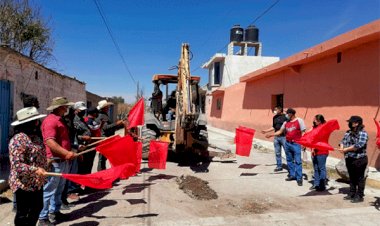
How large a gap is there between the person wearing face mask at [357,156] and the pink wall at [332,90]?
11.6 feet

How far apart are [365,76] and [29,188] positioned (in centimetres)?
969

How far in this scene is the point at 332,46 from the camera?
10.9 metres

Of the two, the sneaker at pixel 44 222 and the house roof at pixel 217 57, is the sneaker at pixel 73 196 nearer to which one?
the sneaker at pixel 44 222

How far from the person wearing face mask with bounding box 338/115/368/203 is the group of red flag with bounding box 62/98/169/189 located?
3911 mm

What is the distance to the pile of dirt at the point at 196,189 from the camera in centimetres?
633

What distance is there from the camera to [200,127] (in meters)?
10.1

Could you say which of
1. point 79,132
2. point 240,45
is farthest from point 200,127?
point 240,45

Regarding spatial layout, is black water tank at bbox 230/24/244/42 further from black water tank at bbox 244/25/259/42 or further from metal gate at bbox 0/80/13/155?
metal gate at bbox 0/80/13/155

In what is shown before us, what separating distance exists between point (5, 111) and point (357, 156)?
30.8 feet

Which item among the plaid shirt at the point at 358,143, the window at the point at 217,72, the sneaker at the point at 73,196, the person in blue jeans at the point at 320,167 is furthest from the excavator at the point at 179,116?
the window at the point at 217,72

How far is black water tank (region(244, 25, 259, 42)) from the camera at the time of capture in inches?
1275

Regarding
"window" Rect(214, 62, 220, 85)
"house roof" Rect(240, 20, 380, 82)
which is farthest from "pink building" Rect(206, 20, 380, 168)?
"window" Rect(214, 62, 220, 85)

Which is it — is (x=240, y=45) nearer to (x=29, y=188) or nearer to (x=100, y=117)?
(x=100, y=117)

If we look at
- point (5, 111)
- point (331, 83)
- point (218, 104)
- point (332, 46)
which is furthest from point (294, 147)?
point (218, 104)
